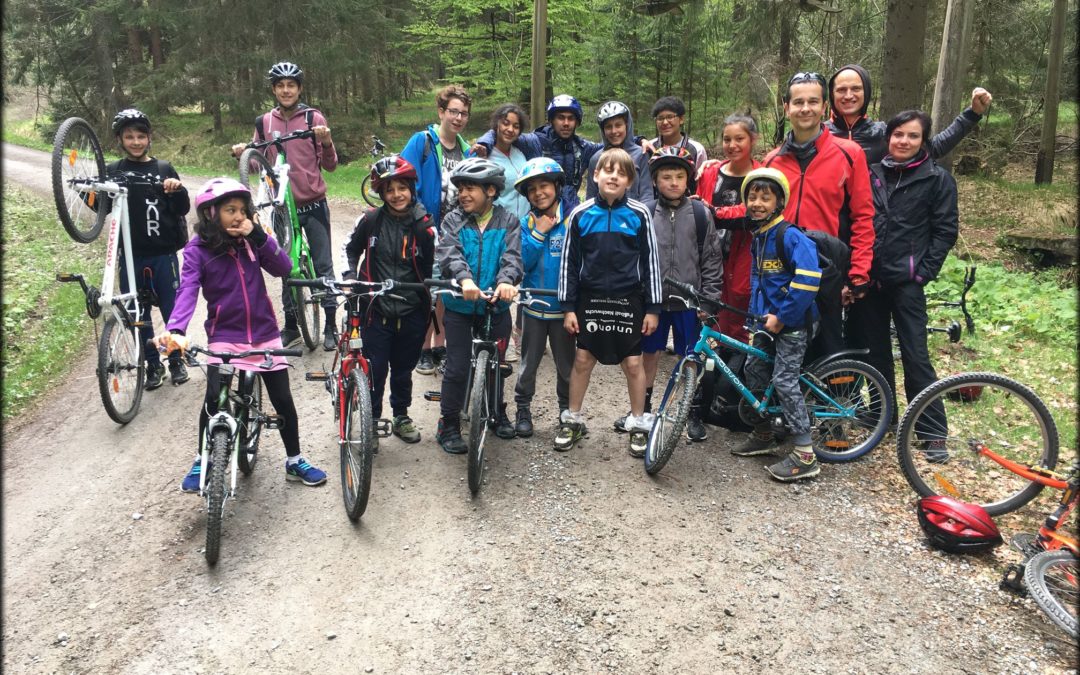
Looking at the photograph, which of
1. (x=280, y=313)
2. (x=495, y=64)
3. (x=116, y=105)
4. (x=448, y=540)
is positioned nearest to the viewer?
(x=448, y=540)

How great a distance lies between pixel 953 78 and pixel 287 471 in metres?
10.2

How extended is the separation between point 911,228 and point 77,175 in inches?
263

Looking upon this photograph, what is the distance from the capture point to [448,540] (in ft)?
14.4

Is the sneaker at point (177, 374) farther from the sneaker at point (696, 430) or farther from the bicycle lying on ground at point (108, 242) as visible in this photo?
the sneaker at point (696, 430)

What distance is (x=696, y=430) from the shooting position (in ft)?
18.9

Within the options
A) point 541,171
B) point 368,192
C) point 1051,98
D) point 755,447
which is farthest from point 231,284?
point 1051,98

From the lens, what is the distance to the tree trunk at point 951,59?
31.7 feet

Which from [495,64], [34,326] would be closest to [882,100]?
[34,326]

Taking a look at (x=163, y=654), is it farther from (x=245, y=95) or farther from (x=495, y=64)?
(x=245, y=95)

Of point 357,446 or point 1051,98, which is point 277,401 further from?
point 1051,98

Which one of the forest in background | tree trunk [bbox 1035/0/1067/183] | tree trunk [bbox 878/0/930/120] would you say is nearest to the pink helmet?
tree trunk [bbox 878/0/930/120]

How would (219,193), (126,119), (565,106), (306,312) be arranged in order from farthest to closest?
1. (306,312)
2. (565,106)
3. (126,119)
4. (219,193)

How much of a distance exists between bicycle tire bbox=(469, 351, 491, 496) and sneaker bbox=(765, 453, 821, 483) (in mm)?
2139

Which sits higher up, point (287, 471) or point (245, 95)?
point (245, 95)
